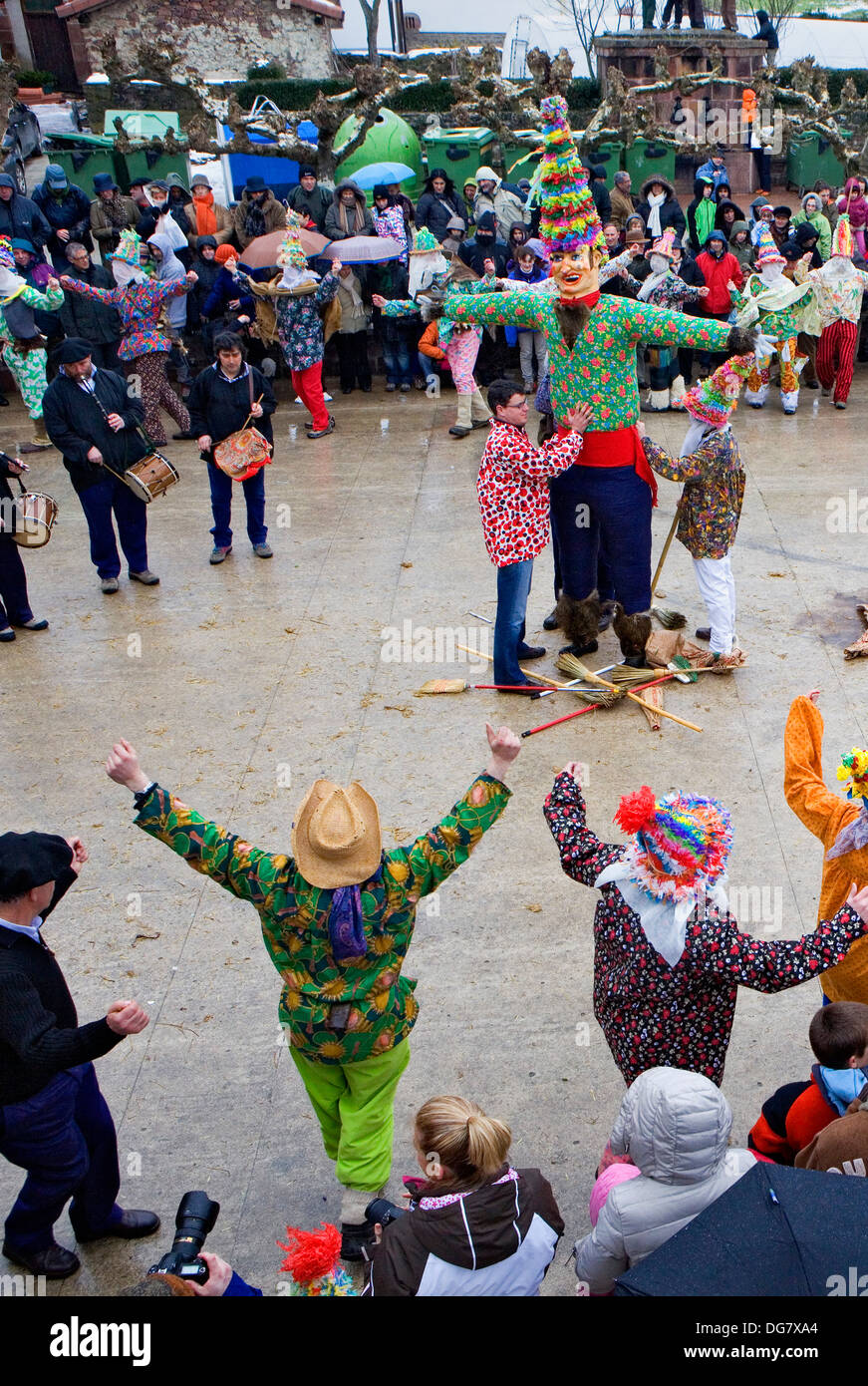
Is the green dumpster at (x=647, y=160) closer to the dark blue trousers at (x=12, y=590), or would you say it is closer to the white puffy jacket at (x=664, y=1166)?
the dark blue trousers at (x=12, y=590)

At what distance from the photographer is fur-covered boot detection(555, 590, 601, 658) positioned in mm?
6758

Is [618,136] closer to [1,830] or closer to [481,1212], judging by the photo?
[1,830]

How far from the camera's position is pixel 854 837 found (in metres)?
3.46

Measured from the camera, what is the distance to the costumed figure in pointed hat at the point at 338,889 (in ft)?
10.5

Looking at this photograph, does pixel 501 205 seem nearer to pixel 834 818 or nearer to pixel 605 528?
pixel 605 528

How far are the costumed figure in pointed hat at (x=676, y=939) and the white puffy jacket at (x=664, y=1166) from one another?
0.45m

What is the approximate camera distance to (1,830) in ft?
18.5

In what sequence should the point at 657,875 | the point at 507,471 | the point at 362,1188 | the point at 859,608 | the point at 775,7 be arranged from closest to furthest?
the point at 657,875 → the point at 362,1188 → the point at 507,471 → the point at 859,608 → the point at 775,7

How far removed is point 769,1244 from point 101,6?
3351 centimetres

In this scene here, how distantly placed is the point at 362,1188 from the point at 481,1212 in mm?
1012

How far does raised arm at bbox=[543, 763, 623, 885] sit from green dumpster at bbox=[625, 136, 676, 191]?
18.9 metres

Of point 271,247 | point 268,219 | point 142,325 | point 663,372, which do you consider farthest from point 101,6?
point 663,372

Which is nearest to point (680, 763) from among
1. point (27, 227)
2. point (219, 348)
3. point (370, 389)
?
point (219, 348)

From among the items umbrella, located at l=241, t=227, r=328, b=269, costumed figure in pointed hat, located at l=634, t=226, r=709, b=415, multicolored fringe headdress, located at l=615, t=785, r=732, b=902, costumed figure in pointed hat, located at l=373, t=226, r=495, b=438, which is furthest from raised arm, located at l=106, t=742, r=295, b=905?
umbrella, located at l=241, t=227, r=328, b=269
